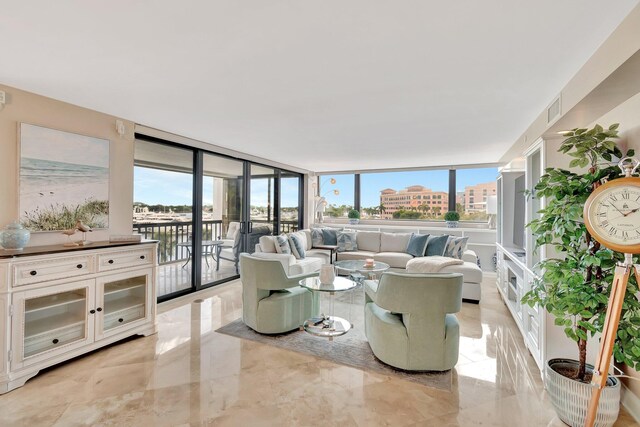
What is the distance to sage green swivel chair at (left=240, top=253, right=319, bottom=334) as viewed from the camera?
3.13 metres

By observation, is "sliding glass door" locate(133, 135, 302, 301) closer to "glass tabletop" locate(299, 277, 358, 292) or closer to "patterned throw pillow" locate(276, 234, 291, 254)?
"patterned throw pillow" locate(276, 234, 291, 254)

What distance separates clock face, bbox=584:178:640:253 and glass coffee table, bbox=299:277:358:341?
6.60 feet

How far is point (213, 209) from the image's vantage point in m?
4.90

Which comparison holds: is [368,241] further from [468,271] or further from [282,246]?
[468,271]

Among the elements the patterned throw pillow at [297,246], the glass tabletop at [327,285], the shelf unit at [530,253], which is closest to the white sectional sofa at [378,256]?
the patterned throw pillow at [297,246]

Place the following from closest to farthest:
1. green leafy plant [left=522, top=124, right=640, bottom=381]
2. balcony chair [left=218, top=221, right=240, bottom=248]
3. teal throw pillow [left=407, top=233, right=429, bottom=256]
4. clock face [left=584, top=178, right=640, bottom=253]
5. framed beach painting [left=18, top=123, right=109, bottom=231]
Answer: clock face [left=584, top=178, right=640, bottom=253]
green leafy plant [left=522, top=124, right=640, bottom=381]
framed beach painting [left=18, top=123, right=109, bottom=231]
balcony chair [left=218, top=221, right=240, bottom=248]
teal throw pillow [left=407, top=233, right=429, bottom=256]

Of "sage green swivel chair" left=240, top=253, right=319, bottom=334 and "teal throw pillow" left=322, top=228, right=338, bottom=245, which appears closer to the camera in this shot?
"sage green swivel chair" left=240, top=253, right=319, bottom=334

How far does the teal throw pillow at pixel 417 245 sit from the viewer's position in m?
5.52

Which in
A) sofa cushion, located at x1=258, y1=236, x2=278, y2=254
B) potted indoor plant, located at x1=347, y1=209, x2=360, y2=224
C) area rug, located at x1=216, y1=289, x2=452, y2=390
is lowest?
area rug, located at x1=216, y1=289, x2=452, y2=390

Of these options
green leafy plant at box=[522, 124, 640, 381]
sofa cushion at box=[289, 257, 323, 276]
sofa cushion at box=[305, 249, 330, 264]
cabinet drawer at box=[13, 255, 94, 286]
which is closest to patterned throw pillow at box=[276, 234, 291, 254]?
sofa cushion at box=[289, 257, 323, 276]

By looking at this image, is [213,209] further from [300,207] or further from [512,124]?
[512,124]

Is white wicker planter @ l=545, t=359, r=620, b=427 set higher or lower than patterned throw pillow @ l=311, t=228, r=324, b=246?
lower

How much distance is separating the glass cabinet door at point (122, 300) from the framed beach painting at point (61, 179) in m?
0.65

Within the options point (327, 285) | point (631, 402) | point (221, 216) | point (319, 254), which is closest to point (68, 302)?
point (327, 285)
